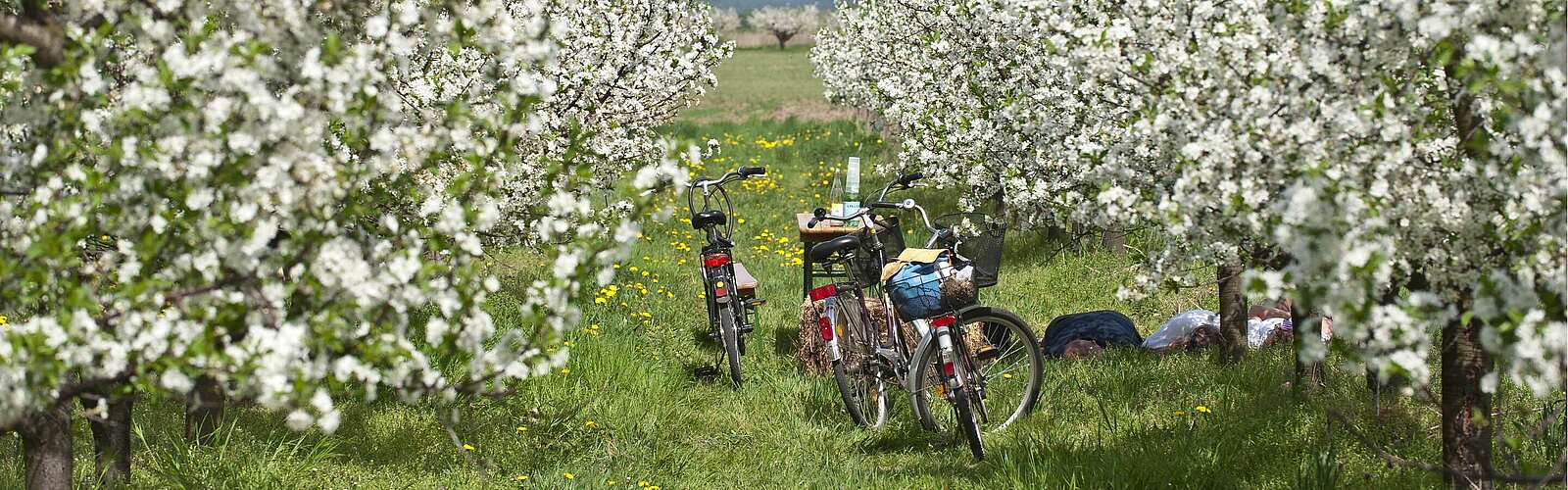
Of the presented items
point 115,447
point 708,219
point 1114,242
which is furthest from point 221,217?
point 1114,242

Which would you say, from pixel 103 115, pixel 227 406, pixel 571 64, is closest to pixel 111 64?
pixel 103 115

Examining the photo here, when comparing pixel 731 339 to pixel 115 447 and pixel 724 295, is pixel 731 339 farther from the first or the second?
pixel 115 447

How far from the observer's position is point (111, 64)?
361cm

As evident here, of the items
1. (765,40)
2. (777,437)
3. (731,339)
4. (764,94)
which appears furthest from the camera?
(765,40)

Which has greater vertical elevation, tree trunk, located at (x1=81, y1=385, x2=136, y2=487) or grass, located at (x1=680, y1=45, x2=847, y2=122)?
tree trunk, located at (x1=81, y1=385, x2=136, y2=487)

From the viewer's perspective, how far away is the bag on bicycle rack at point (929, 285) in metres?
5.82

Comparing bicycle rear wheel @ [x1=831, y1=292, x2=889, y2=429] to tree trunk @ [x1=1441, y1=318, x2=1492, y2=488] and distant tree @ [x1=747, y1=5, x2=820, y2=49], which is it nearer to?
tree trunk @ [x1=1441, y1=318, x2=1492, y2=488]

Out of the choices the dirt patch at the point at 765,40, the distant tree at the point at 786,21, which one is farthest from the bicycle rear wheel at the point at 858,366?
the dirt patch at the point at 765,40

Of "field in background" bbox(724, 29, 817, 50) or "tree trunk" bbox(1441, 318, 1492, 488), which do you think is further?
"field in background" bbox(724, 29, 817, 50)

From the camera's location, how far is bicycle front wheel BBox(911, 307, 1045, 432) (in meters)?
5.88

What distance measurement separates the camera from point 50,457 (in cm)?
414

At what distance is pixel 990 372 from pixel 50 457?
4.84 m

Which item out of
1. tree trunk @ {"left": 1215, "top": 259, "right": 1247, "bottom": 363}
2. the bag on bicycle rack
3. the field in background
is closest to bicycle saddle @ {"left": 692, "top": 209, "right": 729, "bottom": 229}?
the bag on bicycle rack

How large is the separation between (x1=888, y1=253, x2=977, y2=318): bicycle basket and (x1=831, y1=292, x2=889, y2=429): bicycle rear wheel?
60 centimetres
